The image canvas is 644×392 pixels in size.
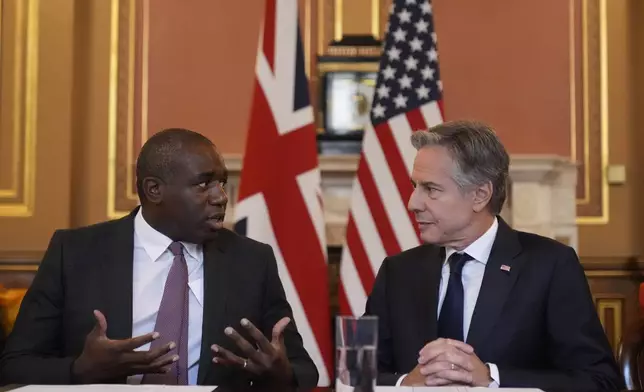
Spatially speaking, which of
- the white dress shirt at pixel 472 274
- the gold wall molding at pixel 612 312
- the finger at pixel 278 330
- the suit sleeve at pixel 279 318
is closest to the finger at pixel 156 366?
the finger at pixel 278 330

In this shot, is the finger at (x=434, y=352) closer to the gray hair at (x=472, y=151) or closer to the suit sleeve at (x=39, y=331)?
the gray hair at (x=472, y=151)

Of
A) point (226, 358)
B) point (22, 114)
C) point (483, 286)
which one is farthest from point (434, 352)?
point (22, 114)

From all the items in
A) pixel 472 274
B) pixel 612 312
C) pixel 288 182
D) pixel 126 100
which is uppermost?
pixel 126 100

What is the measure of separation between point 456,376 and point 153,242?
0.85m

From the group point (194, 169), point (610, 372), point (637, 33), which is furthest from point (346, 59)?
point (610, 372)

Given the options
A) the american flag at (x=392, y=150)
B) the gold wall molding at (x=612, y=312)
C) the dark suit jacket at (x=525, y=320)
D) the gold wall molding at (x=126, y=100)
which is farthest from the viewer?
the gold wall molding at (x=126, y=100)

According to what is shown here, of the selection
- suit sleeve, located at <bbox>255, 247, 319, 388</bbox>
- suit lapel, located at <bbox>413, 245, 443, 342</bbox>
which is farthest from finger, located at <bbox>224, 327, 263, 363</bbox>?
suit lapel, located at <bbox>413, 245, 443, 342</bbox>

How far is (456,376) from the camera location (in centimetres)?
171

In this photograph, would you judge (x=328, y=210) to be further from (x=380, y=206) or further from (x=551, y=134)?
(x=551, y=134)

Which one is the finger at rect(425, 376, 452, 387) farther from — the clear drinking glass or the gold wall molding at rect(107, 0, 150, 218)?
the gold wall molding at rect(107, 0, 150, 218)

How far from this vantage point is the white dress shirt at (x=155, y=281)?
1980 mm

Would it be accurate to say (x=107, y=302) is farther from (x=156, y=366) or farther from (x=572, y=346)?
(x=572, y=346)

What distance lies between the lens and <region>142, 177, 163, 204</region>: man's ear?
2.04m

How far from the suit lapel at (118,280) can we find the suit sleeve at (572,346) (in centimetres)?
91
